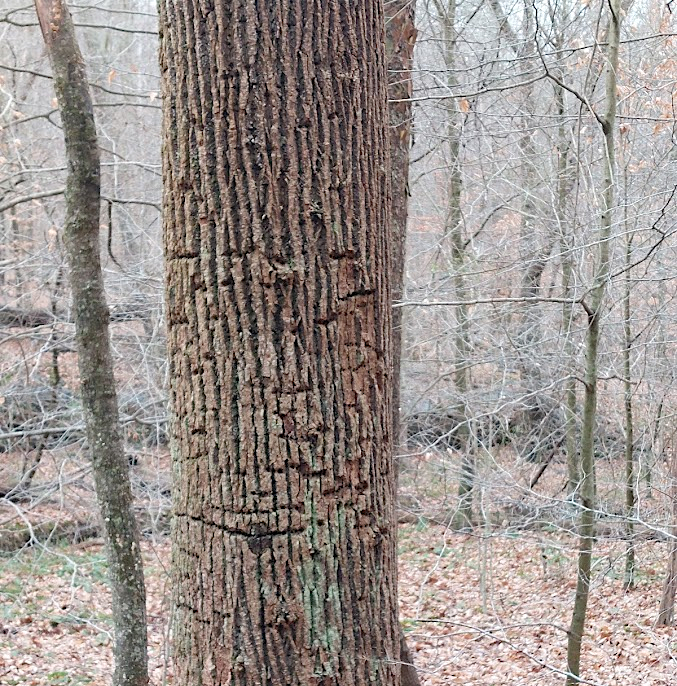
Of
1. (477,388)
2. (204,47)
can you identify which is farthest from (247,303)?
(477,388)

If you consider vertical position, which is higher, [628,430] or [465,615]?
[628,430]

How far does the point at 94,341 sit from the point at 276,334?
3788 millimetres

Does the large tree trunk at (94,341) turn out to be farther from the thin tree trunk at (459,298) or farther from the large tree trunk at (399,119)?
the thin tree trunk at (459,298)

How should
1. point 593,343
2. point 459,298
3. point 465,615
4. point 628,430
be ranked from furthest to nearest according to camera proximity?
point 465,615
point 459,298
point 628,430
point 593,343

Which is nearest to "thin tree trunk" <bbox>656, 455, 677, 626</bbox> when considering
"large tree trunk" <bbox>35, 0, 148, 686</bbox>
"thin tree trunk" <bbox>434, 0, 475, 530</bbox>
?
"thin tree trunk" <bbox>434, 0, 475, 530</bbox>

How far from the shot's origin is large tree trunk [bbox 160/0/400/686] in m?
1.86

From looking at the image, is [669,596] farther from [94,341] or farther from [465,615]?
[94,341]

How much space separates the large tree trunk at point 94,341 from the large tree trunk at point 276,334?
3.57 meters

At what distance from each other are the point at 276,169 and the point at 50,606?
359 inches

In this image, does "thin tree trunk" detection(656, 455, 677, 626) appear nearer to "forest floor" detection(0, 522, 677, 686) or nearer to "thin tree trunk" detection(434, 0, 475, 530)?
"forest floor" detection(0, 522, 677, 686)

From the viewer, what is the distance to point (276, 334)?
6.14 feet

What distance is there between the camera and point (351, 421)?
1932 millimetres

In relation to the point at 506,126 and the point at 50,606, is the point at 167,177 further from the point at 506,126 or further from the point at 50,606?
the point at 50,606

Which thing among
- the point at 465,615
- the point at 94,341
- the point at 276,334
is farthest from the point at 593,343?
the point at 465,615
